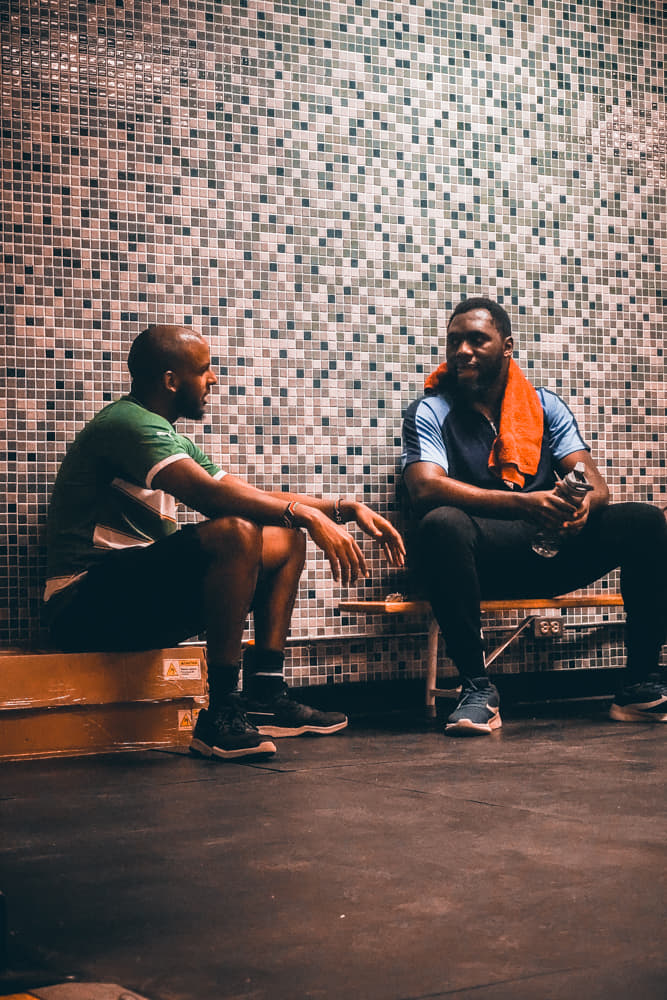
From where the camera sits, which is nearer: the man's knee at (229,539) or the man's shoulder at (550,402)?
the man's knee at (229,539)

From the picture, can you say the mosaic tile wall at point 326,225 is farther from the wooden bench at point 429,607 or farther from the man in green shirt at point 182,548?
the man in green shirt at point 182,548

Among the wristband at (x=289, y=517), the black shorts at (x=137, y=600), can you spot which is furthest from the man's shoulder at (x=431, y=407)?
the black shorts at (x=137, y=600)

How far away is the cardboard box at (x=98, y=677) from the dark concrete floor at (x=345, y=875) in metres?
0.16

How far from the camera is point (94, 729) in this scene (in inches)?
119

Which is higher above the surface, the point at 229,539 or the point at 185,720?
the point at 229,539

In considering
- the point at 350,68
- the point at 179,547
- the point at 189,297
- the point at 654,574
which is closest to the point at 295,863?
the point at 179,547

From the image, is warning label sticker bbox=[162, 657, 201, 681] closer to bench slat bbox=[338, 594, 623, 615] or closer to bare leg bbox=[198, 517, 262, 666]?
bare leg bbox=[198, 517, 262, 666]

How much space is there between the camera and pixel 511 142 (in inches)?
169

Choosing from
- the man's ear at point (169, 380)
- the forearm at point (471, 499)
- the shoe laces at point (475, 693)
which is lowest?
the shoe laces at point (475, 693)

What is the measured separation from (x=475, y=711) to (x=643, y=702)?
55 cm

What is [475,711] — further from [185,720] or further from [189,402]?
[189,402]

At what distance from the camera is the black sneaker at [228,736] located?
283 cm

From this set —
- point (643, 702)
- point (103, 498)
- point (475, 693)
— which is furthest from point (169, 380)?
point (643, 702)

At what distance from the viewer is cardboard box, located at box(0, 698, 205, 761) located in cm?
295
